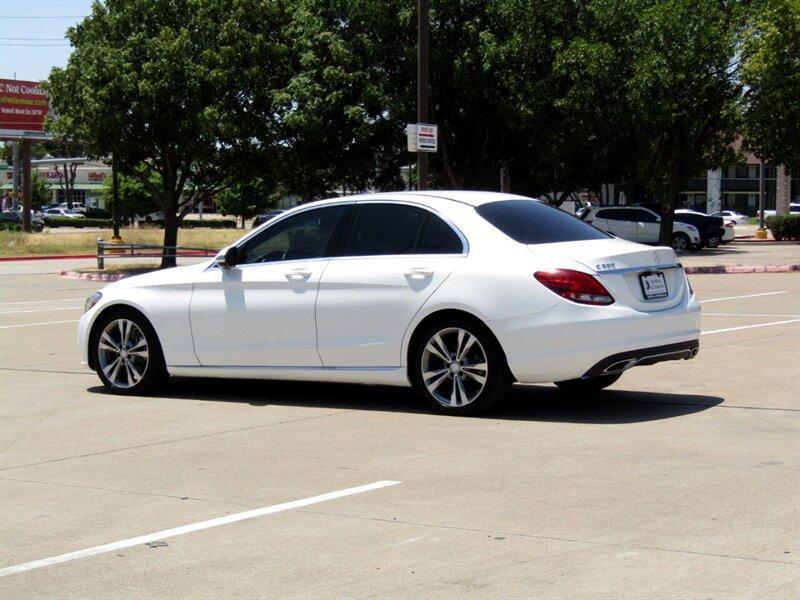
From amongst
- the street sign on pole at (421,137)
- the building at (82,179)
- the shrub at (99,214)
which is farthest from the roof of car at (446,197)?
the building at (82,179)

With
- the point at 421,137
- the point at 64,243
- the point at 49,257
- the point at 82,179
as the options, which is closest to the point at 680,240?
the point at 421,137

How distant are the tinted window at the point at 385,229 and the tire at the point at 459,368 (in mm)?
807

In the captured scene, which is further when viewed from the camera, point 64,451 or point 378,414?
point 378,414

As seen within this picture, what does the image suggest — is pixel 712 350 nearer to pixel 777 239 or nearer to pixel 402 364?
pixel 402 364

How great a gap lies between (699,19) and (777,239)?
21.3 meters

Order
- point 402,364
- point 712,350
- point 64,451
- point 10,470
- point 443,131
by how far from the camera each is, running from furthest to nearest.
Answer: point 443,131 < point 712,350 < point 402,364 < point 64,451 < point 10,470

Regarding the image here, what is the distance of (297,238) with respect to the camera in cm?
1015

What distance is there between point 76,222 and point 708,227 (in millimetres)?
58720

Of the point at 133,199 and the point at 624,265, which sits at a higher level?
the point at 133,199

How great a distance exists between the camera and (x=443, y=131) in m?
37.5

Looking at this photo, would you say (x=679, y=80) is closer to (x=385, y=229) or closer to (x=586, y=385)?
(x=586, y=385)

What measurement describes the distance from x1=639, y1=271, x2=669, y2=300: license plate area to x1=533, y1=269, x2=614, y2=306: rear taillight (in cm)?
41

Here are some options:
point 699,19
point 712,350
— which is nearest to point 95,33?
point 699,19

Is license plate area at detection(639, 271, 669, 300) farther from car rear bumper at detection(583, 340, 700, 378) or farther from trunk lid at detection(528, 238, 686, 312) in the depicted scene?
car rear bumper at detection(583, 340, 700, 378)
